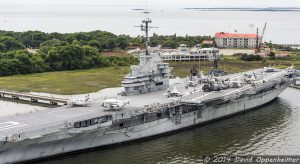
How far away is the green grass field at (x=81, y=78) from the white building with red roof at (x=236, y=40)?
26.6 m

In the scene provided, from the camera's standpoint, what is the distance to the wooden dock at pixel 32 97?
4603cm

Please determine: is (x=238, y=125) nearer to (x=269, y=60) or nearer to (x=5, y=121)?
(x=5, y=121)

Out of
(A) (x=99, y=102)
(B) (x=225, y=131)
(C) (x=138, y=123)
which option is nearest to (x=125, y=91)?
(A) (x=99, y=102)

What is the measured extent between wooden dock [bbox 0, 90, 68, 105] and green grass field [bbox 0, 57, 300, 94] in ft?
7.69

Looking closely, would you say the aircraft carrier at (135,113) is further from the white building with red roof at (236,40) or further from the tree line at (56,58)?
the white building with red roof at (236,40)

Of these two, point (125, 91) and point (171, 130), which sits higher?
point (125, 91)

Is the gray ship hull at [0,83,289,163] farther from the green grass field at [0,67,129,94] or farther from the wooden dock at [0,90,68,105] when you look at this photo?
the green grass field at [0,67,129,94]

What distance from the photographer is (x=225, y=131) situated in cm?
3747

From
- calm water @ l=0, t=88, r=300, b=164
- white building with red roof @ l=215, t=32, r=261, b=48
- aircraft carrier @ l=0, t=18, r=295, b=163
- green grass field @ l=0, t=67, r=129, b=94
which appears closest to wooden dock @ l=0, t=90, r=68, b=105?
green grass field @ l=0, t=67, r=129, b=94

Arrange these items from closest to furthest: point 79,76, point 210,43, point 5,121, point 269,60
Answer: point 5,121, point 79,76, point 269,60, point 210,43

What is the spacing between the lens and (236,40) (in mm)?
106125

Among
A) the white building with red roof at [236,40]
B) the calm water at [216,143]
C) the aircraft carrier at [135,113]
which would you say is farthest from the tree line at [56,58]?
the calm water at [216,143]

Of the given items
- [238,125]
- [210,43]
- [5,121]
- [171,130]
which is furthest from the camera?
[210,43]

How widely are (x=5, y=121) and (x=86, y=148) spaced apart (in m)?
5.77
